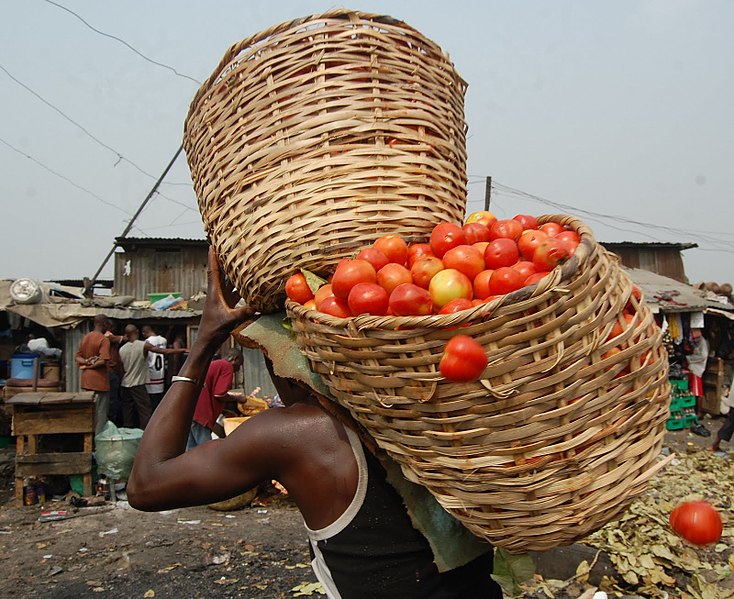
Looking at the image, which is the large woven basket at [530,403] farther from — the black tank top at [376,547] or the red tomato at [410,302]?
the black tank top at [376,547]

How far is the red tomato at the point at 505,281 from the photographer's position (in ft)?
4.24

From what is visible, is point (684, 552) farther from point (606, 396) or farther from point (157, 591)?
point (606, 396)

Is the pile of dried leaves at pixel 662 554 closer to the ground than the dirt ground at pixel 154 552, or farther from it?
farther from it

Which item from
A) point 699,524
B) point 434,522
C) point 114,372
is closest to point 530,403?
point 434,522

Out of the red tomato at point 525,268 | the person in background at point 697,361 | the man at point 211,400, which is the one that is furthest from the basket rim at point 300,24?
the person in background at point 697,361

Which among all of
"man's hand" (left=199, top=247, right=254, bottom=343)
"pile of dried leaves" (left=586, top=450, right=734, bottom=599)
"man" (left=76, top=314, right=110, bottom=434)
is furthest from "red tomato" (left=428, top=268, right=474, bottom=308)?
"man" (left=76, top=314, right=110, bottom=434)

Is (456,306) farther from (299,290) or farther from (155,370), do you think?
(155,370)

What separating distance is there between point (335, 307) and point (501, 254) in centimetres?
46

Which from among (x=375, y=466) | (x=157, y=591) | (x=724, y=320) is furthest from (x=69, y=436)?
(x=724, y=320)

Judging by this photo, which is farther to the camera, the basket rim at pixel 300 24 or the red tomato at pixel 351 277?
the basket rim at pixel 300 24

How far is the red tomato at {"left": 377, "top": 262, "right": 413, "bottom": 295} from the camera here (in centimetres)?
141

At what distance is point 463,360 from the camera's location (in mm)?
1134

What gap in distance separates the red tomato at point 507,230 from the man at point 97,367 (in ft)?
27.9

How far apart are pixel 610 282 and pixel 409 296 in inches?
18.8
